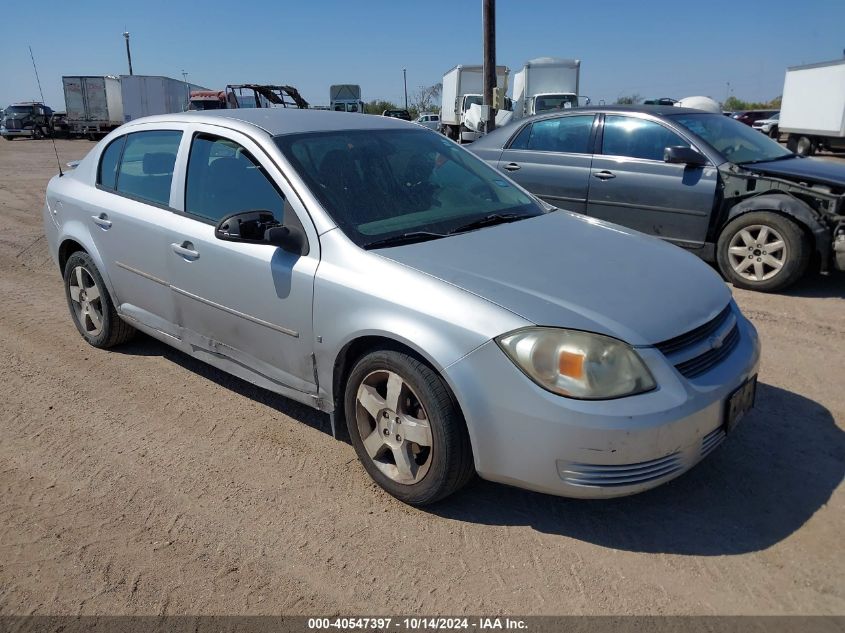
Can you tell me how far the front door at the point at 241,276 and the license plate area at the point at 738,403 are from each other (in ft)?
6.09

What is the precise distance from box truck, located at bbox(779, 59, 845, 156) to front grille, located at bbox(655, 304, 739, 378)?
21191 millimetres

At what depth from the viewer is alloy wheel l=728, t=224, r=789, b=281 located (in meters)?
6.07

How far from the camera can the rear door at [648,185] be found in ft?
21.2

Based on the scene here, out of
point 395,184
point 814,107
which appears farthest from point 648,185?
point 814,107

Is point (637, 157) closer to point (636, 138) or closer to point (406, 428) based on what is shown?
point (636, 138)

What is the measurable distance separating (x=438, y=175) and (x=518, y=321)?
60.8 inches

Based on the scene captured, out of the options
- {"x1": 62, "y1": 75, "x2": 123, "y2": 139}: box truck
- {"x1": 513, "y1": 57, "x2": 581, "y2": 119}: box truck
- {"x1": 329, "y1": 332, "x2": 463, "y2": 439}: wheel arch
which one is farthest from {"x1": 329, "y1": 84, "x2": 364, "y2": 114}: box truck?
{"x1": 329, "y1": 332, "x2": 463, "y2": 439}: wheel arch

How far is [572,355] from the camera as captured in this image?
2.56 m

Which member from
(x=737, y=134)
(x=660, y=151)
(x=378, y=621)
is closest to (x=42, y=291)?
(x=378, y=621)

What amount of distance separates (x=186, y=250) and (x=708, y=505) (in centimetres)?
294

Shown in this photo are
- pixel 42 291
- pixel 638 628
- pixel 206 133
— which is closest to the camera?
pixel 638 628

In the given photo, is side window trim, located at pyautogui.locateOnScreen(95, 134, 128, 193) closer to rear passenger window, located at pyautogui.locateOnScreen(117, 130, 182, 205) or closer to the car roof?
rear passenger window, located at pyautogui.locateOnScreen(117, 130, 182, 205)

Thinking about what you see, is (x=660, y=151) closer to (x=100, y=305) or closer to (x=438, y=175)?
(x=438, y=175)

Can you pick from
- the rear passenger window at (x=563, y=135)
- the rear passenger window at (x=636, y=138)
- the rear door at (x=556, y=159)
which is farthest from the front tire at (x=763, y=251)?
the rear passenger window at (x=563, y=135)
